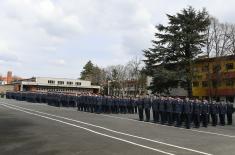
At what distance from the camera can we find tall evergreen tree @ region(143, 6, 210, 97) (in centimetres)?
4991

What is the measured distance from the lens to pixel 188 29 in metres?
50.3

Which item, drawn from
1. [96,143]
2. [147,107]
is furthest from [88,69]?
[96,143]

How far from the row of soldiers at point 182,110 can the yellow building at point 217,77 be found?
108 feet

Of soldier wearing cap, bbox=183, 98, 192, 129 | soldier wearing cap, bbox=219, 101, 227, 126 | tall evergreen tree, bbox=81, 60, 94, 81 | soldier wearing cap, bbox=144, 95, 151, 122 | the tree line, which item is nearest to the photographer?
soldier wearing cap, bbox=183, 98, 192, 129

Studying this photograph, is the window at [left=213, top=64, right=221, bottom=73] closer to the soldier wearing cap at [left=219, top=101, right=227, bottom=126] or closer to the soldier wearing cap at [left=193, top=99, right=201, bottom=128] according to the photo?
the soldier wearing cap at [left=219, top=101, right=227, bottom=126]

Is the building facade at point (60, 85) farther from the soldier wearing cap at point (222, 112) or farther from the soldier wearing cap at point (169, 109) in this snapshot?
the soldier wearing cap at point (169, 109)

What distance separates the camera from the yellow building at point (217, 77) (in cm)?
5732

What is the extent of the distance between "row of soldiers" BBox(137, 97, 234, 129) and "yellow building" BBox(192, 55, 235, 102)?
108ft

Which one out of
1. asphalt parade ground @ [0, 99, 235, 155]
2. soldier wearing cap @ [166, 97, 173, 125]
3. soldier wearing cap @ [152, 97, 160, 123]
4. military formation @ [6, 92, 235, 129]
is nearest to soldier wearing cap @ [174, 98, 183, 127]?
military formation @ [6, 92, 235, 129]

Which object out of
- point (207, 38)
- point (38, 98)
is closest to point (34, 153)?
point (38, 98)

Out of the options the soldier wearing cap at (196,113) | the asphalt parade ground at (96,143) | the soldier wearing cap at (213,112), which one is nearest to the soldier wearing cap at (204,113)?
the soldier wearing cap at (196,113)

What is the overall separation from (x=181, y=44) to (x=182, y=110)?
3053 cm

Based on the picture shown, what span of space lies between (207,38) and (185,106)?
3281 centimetres

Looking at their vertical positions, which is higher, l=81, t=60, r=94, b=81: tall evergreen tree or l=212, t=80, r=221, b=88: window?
l=81, t=60, r=94, b=81: tall evergreen tree
